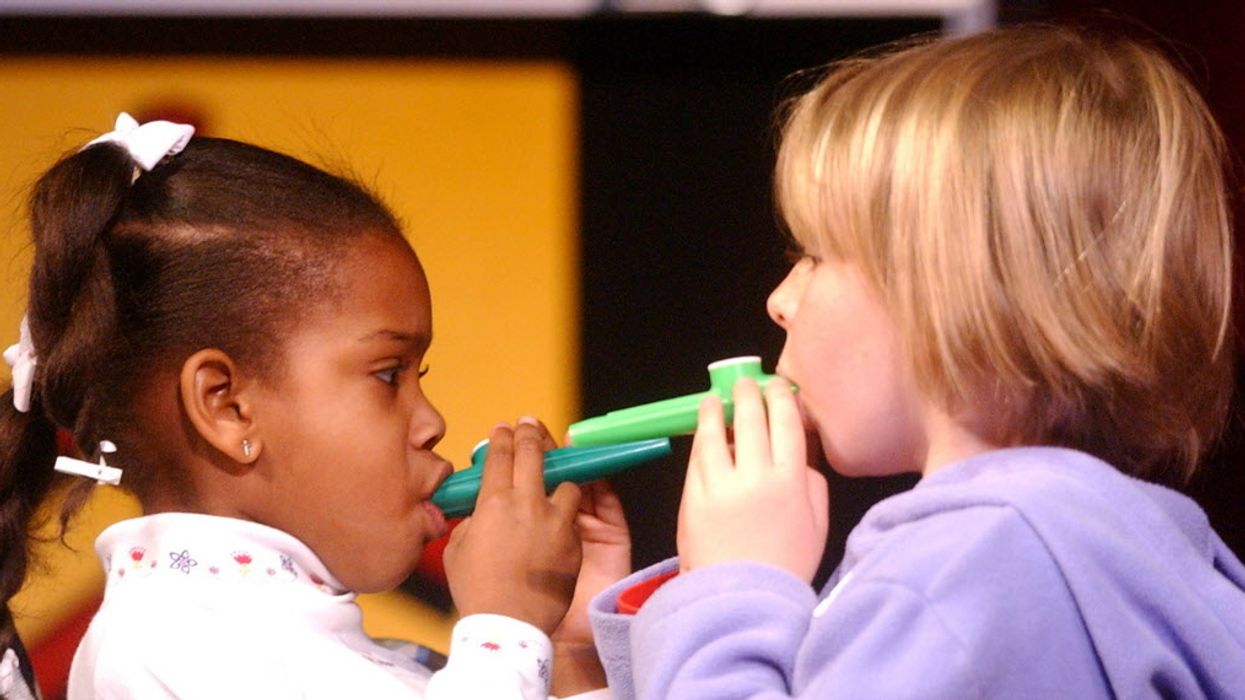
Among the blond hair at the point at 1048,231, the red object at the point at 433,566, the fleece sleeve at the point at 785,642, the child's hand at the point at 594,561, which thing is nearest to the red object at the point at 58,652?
the red object at the point at 433,566

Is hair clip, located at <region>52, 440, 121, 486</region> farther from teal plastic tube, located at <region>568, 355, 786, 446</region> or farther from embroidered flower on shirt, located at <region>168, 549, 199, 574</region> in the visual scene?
teal plastic tube, located at <region>568, 355, 786, 446</region>

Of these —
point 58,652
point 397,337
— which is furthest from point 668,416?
point 58,652

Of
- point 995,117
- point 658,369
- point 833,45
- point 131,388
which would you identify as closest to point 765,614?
point 995,117

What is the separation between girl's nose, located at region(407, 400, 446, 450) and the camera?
1012mm

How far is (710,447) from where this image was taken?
85 centimetres

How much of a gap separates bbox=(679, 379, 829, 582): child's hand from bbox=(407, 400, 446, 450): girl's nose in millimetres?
224

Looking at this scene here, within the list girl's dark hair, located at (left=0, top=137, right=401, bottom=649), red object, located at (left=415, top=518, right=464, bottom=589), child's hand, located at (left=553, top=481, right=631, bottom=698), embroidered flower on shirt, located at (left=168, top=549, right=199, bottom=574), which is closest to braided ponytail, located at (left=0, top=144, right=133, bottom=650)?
girl's dark hair, located at (left=0, top=137, right=401, bottom=649)

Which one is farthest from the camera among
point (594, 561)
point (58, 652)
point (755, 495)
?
point (58, 652)

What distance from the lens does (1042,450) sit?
79cm

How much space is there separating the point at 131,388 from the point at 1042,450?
563 millimetres

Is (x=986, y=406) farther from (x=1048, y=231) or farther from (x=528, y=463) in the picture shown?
(x=528, y=463)

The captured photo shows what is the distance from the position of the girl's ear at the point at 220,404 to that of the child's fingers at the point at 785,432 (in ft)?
1.11

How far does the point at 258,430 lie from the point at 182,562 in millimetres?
94

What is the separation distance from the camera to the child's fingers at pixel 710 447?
2.77 ft
